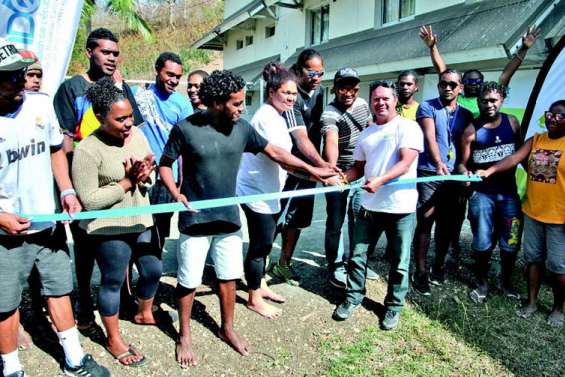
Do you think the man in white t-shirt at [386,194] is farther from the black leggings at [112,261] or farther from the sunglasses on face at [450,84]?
the black leggings at [112,261]

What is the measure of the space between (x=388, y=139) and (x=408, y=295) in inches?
61.6

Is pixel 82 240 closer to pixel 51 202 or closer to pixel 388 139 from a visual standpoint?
pixel 51 202

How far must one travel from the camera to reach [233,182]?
309 centimetres

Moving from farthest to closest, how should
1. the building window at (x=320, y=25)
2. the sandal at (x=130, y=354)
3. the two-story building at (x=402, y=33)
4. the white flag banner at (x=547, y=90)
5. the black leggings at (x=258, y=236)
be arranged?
the building window at (x=320, y=25)
the two-story building at (x=402, y=33)
the white flag banner at (x=547, y=90)
the black leggings at (x=258, y=236)
the sandal at (x=130, y=354)

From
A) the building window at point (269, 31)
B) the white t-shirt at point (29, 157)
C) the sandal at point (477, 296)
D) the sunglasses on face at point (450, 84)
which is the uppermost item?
the building window at point (269, 31)

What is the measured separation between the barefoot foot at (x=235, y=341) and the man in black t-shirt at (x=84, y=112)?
0.96 meters

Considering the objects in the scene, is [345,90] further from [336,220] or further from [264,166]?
[336,220]

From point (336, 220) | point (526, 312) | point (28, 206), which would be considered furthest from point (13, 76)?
point (526, 312)

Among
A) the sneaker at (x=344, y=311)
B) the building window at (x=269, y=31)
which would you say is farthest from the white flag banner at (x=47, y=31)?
the building window at (x=269, y=31)

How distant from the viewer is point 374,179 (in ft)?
11.0

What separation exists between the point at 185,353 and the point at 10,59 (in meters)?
2.06

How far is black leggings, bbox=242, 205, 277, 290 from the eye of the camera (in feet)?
11.5

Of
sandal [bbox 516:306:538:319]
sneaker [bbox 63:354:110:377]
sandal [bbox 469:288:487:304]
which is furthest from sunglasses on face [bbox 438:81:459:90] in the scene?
sneaker [bbox 63:354:110:377]

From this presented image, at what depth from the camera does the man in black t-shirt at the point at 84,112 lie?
3156mm
